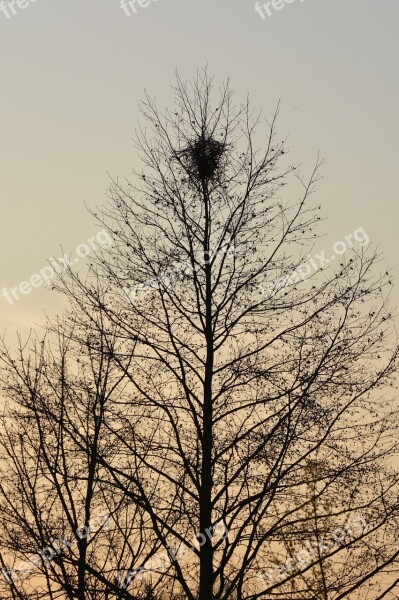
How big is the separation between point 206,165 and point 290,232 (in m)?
1.40

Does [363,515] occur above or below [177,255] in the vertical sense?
below

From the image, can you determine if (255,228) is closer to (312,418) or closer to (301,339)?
(301,339)

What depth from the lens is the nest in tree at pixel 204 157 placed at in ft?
30.7

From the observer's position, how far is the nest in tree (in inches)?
368

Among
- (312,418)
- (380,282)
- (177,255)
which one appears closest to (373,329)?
(380,282)

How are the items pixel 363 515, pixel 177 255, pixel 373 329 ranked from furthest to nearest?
pixel 177 255, pixel 373 329, pixel 363 515

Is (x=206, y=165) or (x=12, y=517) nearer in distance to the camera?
(x=12, y=517)

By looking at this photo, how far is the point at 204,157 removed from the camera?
30.8 ft

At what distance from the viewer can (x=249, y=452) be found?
7762 mm

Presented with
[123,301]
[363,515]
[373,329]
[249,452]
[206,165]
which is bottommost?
[363,515]

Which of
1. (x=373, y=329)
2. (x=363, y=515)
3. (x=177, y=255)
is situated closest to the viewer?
(x=363, y=515)
